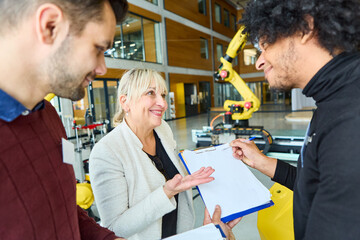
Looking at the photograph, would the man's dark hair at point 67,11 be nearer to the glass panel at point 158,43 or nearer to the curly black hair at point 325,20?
the curly black hair at point 325,20

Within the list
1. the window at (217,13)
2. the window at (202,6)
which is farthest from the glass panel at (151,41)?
the window at (217,13)

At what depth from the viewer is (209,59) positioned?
16188 millimetres

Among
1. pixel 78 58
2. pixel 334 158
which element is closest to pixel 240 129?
pixel 334 158

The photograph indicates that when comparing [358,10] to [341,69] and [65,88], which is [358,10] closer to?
[341,69]

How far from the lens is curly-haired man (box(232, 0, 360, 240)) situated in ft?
2.18

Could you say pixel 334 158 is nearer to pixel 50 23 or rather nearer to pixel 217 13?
pixel 50 23

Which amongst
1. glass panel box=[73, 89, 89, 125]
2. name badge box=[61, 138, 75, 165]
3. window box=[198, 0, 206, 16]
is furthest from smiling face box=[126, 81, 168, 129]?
window box=[198, 0, 206, 16]

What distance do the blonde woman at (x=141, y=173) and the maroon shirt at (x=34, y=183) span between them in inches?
17.9

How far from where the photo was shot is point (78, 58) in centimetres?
69

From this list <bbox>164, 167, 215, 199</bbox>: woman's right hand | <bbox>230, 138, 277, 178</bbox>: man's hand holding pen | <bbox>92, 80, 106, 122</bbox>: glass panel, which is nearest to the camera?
<bbox>164, 167, 215, 199</bbox>: woman's right hand

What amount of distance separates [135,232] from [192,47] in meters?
14.1

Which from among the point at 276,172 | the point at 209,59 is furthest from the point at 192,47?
the point at 276,172

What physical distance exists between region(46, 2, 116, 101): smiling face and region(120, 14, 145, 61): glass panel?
9837mm

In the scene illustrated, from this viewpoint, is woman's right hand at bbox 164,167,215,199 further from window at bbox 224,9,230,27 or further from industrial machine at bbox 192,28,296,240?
window at bbox 224,9,230,27
